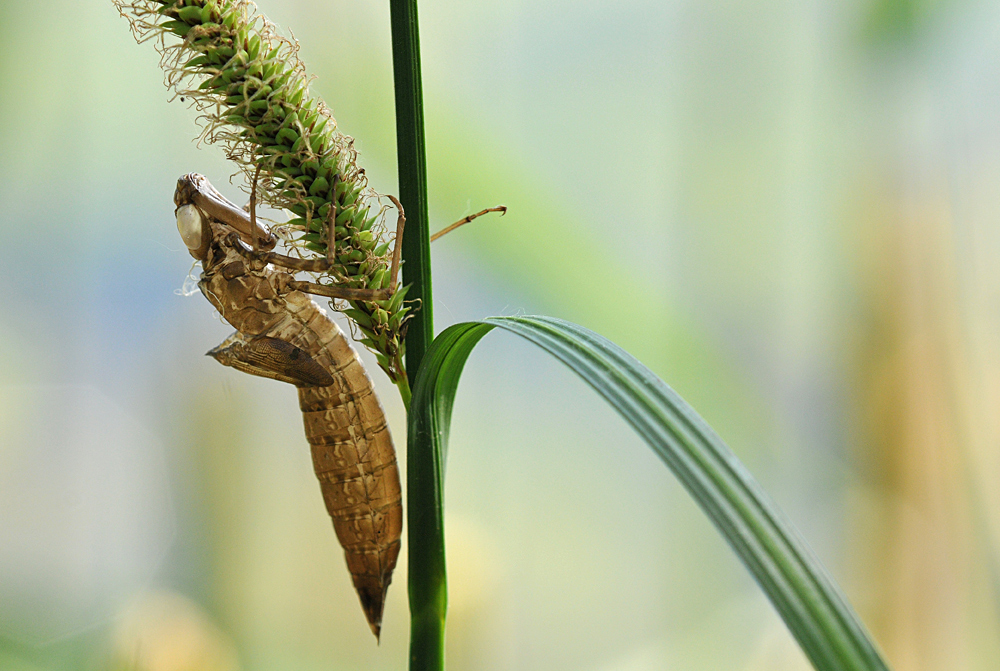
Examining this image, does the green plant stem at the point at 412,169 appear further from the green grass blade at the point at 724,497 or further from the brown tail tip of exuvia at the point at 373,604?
the brown tail tip of exuvia at the point at 373,604

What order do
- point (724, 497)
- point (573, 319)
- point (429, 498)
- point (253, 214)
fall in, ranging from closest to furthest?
point (724, 497), point (429, 498), point (253, 214), point (573, 319)

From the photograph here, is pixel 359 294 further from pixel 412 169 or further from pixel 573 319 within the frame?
pixel 573 319

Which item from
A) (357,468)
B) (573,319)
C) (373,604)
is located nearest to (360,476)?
(357,468)

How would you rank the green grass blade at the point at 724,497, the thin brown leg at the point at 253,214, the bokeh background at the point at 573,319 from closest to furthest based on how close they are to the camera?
the green grass blade at the point at 724,497 < the thin brown leg at the point at 253,214 < the bokeh background at the point at 573,319

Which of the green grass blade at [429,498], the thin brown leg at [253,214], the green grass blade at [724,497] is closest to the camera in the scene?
the green grass blade at [724,497]

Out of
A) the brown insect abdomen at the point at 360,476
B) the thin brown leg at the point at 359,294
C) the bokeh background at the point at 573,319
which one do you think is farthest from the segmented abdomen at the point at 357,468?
the bokeh background at the point at 573,319

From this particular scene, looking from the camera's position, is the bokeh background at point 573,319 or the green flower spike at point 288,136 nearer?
the green flower spike at point 288,136

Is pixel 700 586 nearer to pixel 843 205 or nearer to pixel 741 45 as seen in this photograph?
pixel 843 205

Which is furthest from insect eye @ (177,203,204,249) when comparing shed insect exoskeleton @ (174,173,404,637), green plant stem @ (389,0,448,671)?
green plant stem @ (389,0,448,671)
